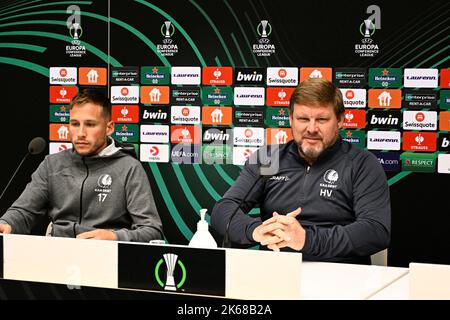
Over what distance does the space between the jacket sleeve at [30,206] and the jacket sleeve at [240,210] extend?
77cm

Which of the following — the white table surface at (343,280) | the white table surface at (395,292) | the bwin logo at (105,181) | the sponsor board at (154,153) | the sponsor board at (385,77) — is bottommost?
the white table surface at (395,292)

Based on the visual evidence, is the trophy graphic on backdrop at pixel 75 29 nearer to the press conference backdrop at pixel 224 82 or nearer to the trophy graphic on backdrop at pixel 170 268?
the press conference backdrop at pixel 224 82

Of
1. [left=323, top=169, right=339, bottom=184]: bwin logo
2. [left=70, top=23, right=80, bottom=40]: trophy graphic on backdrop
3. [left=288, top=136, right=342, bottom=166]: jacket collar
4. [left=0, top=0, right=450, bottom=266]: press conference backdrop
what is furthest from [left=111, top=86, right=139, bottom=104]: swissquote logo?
[left=323, top=169, right=339, bottom=184]: bwin logo

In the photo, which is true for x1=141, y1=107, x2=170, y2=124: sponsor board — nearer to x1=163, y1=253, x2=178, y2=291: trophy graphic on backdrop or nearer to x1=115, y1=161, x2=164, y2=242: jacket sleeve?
x1=115, y1=161, x2=164, y2=242: jacket sleeve

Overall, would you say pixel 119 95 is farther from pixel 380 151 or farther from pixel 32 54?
pixel 380 151

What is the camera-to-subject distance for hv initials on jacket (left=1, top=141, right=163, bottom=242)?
254 cm

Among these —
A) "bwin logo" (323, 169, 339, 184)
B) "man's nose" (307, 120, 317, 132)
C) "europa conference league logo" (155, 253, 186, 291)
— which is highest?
"man's nose" (307, 120, 317, 132)

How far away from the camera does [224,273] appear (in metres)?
1.44

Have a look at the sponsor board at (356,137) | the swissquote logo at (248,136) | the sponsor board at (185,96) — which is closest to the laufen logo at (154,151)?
the sponsor board at (185,96)

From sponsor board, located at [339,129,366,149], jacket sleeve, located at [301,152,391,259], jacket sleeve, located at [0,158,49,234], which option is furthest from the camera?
sponsor board, located at [339,129,366,149]

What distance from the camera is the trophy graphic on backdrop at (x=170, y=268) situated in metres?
1.45

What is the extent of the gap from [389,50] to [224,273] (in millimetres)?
2478

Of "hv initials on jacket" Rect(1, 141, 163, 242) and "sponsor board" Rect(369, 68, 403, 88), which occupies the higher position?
"sponsor board" Rect(369, 68, 403, 88)

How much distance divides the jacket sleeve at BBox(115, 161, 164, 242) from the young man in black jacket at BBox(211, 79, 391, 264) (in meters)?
0.25
